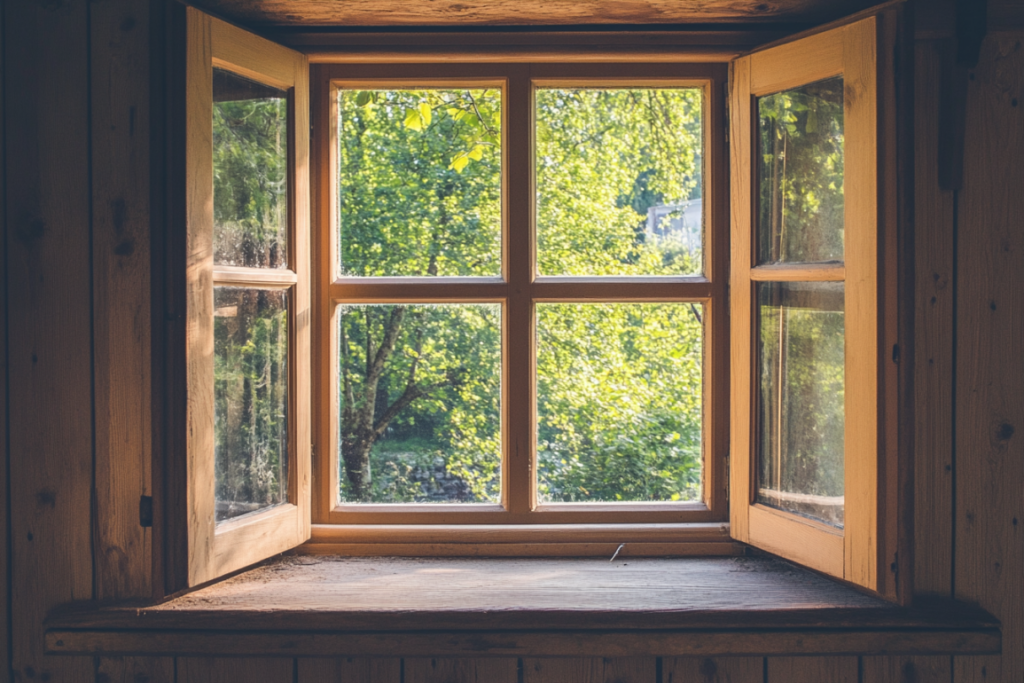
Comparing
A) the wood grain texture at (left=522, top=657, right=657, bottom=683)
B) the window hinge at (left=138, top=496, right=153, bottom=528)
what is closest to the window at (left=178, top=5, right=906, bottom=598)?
the window hinge at (left=138, top=496, right=153, bottom=528)

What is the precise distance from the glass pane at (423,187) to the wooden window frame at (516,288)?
6 centimetres

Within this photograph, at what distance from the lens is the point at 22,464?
1.68m

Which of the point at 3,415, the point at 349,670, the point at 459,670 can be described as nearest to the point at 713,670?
the point at 459,670

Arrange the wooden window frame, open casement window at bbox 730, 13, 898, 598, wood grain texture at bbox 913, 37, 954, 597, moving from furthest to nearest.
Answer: the wooden window frame → wood grain texture at bbox 913, 37, 954, 597 → open casement window at bbox 730, 13, 898, 598

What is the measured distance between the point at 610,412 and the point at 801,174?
0.88 m

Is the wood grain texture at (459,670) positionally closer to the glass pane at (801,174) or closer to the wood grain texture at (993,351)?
the wood grain texture at (993,351)

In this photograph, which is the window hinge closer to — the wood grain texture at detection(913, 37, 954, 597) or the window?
the window

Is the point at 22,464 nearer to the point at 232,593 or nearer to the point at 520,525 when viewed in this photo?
the point at 232,593

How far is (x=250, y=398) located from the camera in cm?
179

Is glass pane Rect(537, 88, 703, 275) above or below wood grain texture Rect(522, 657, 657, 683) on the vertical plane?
above

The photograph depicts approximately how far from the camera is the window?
1650 millimetres

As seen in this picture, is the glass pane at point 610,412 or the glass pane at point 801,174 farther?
the glass pane at point 610,412

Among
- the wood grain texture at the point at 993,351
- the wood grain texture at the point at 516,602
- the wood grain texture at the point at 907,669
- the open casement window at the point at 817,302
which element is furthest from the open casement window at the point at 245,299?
the wood grain texture at the point at 993,351

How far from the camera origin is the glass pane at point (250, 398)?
68.0 inches
